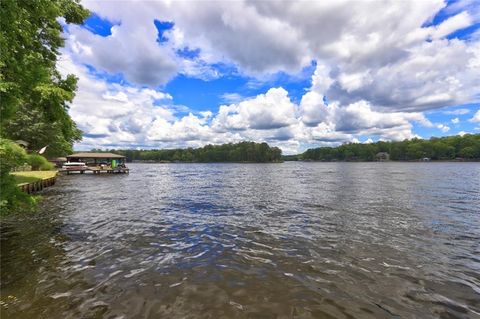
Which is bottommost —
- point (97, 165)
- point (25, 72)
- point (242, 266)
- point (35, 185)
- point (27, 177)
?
point (97, 165)

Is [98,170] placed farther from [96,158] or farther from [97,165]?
[96,158]

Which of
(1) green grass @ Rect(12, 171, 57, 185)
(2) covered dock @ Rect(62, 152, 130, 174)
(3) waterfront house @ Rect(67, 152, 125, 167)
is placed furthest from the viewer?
(3) waterfront house @ Rect(67, 152, 125, 167)

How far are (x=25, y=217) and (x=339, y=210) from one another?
19.2m

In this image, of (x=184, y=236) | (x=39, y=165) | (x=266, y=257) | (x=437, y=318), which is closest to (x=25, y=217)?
(x=184, y=236)

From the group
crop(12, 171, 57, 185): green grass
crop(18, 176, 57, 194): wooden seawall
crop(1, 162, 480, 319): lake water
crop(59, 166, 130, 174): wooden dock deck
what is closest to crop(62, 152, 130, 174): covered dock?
crop(59, 166, 130, 174): wooden dock deck

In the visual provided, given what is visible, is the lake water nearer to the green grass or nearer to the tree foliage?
the tree foliage

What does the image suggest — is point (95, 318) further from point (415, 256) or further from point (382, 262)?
point (415, 256)

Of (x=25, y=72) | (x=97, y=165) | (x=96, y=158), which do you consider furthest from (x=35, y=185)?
(x=96, y=158)

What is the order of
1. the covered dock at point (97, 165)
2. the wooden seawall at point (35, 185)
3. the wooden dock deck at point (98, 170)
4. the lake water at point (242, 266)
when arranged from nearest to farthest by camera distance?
the lake water at point (242, 266) < the wooden seawall at point (35, 185) < the wooden dock deck at point (98, 170) < the covered dock at point (97, 165)

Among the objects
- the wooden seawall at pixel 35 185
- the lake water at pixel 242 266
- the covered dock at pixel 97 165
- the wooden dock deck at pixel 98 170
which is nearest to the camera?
the lake water at pixel 242 266

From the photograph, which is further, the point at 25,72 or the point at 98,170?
the point at 98,170

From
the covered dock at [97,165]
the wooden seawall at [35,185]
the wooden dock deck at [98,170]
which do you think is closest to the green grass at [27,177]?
the wooden seawall at [35,185]

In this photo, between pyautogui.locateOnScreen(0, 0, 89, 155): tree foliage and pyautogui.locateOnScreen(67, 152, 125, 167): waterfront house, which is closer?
pyautogui.locateOnScreen(0, 0, 89, 155): tree foliage

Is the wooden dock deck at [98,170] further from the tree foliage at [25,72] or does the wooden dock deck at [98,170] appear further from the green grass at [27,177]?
the tree foliage at [25,72]
